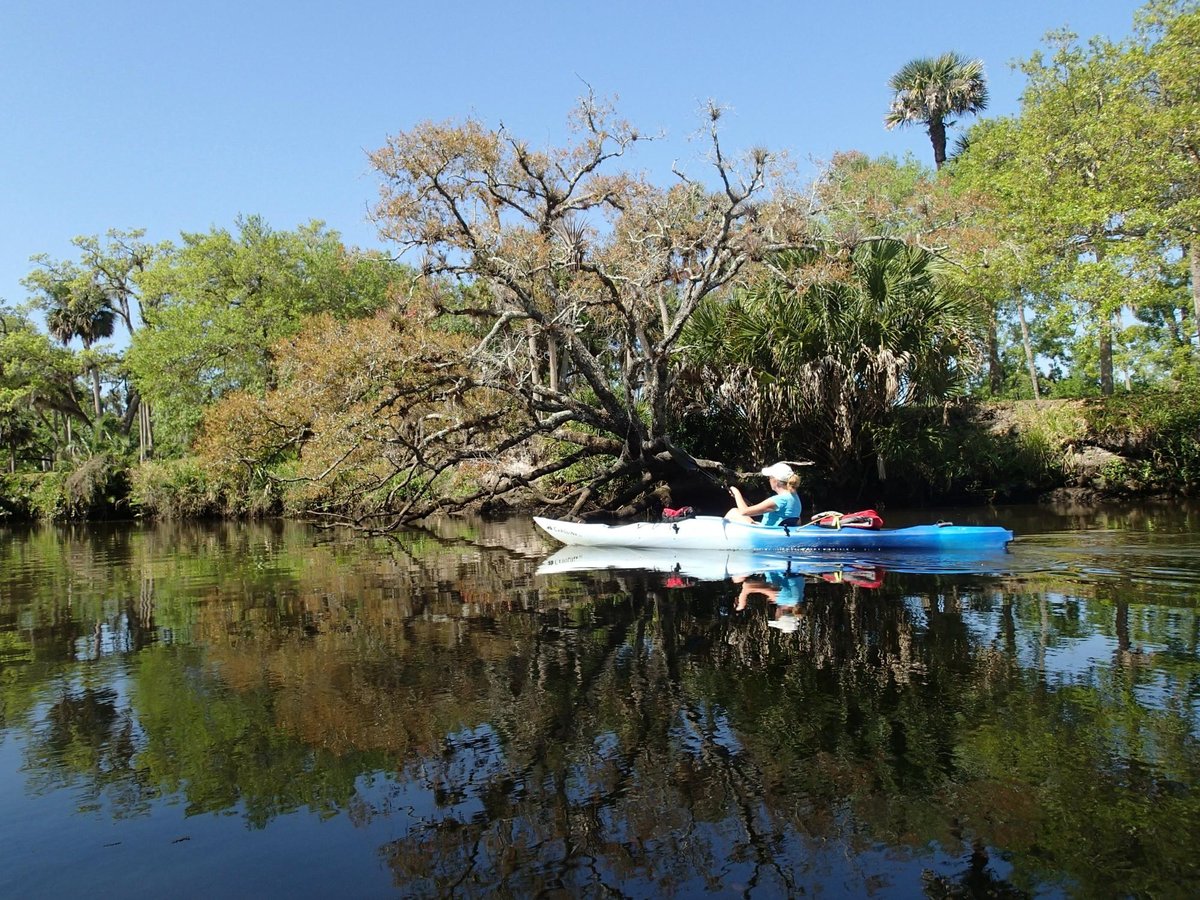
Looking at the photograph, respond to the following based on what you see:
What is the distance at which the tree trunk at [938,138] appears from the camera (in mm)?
44688

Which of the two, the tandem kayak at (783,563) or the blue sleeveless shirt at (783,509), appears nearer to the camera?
the tandem kayak at (783,563)

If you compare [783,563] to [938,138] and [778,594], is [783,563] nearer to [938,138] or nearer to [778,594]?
[778,594]

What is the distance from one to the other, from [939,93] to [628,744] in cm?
4686

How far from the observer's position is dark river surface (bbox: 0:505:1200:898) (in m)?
3.67

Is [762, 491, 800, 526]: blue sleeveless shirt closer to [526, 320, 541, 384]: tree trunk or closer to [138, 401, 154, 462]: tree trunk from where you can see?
[526, 320, 541, 384]: tree trunk

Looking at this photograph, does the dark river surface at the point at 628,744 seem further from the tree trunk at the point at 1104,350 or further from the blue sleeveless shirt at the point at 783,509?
the tree trunk at the point at 1104,350

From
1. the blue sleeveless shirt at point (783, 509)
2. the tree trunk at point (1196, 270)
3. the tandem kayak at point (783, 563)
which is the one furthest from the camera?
the tree trunk at point (1196, 270)

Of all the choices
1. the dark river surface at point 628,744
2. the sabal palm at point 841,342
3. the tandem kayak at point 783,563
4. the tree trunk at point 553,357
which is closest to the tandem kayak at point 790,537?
the tandem kayak at point 783,563

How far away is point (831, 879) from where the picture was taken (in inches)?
136

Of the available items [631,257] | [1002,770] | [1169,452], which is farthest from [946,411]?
[1002,770]

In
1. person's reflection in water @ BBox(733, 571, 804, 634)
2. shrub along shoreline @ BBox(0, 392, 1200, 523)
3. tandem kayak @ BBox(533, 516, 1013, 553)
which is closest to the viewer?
person's reflection in water @ BBox(733, 571, 804, 634)

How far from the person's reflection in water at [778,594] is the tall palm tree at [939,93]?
130 ft

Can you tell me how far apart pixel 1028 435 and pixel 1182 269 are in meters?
5.04

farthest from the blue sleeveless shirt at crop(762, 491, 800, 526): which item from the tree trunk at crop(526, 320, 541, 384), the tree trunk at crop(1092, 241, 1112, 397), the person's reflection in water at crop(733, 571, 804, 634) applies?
the tree trunk at crop(1092, 241, 1112, 397)
